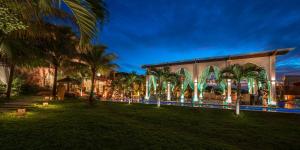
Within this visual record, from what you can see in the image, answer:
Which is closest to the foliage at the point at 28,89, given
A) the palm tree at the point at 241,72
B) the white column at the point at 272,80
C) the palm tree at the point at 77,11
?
the palm tree at the point at 241,72

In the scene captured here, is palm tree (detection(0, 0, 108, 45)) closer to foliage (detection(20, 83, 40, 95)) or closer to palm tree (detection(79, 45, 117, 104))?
palm tree (detection(79, 45, 117, 104))

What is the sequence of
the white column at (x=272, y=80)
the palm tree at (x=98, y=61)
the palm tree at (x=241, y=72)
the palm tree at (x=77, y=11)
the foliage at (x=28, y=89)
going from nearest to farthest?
the palm tree at (x=77, y=11)
the palm tree at (x=241, y=72)
the palm tree at (x=98, y=61)
the white column at (x=272, y=80)
the foliage at (x=28, y=89)

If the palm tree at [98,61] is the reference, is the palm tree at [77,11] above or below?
below

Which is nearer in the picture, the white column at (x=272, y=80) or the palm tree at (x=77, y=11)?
the palm tree at (x=77, y=11)

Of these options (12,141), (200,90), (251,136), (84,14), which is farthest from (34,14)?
(200,90)

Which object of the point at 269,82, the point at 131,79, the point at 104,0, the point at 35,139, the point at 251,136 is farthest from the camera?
the point at 131,79

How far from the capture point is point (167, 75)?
16.6 meters

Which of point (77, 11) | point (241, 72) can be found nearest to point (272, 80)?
point (241, 72)

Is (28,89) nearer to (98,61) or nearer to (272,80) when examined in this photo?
(98,61)

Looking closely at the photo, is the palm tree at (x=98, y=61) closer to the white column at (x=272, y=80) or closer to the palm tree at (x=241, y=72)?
the palm tree at (x=241, y=72)

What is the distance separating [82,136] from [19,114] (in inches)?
184

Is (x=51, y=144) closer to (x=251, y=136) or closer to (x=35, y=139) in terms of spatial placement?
(x=35, y=139)

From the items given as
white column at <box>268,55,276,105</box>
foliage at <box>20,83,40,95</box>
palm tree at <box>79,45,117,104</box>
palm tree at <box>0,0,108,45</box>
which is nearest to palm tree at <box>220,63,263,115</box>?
→ white column at <box>268,55,276,105</box>

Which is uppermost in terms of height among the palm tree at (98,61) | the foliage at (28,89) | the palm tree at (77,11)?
the palm tree at (98,61)
